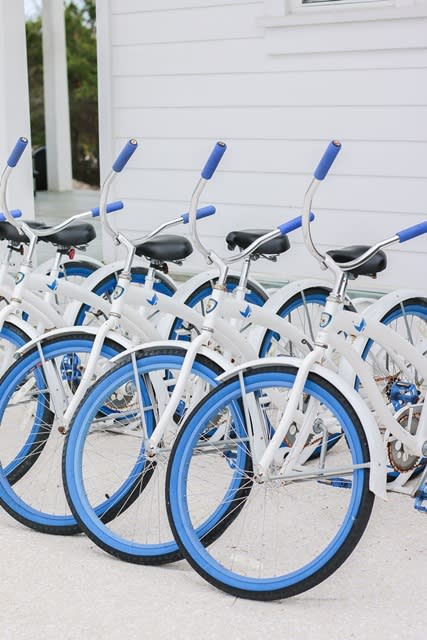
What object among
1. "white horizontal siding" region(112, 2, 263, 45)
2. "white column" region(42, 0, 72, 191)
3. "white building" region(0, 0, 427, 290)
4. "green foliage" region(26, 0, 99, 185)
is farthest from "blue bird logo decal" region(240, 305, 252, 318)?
"green foliage" region(26, 0, 99, 185)

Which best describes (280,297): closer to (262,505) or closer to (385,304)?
(385,304)

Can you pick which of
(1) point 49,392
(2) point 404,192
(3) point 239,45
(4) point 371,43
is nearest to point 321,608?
(1) point 49,392

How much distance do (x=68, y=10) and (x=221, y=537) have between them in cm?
1633

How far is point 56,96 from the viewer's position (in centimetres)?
1380

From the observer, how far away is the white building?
4973 mm

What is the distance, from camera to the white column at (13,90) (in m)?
5.72

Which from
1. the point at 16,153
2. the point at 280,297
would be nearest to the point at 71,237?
the point at 16,153

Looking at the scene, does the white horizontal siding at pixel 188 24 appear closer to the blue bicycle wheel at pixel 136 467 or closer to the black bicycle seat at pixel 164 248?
the black bicycle seat at pixel 164 248

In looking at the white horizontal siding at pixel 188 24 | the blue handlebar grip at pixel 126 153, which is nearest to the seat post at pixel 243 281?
the blue handlebar grip at pixel 126 153

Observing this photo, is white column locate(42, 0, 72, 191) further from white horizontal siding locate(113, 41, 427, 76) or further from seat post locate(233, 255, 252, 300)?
seat post locate(233, 255, 252, 300)

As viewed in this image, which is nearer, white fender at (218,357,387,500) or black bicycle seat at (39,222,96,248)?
white fender at (218,357,387,500)

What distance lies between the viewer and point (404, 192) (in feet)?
16.5

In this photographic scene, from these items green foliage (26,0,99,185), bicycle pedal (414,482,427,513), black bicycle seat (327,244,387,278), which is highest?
black bicycle seat (327,244,387,278)

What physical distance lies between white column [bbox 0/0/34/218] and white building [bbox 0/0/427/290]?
455 mm
